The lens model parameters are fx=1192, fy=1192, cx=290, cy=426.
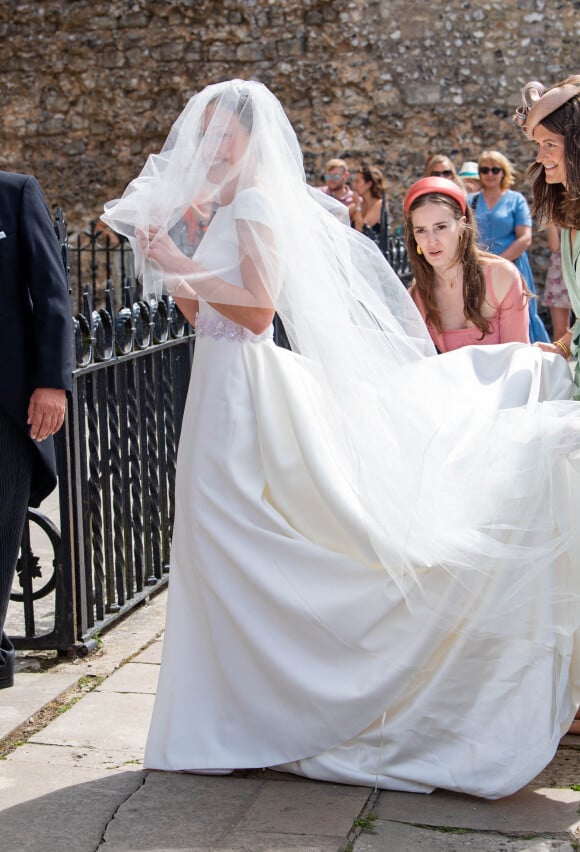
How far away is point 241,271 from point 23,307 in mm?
647

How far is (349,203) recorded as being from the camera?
9914mm

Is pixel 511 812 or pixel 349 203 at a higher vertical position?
pixel 349 203

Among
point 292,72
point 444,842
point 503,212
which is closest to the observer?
point 444,842

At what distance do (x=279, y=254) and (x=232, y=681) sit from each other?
3.67 ft

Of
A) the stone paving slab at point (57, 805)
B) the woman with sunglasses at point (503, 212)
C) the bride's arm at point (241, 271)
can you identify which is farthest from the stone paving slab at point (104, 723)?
the woman with sunglasses at point (503, 212)

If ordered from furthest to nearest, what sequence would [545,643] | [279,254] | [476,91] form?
[476,91], [279,254], [545,643]

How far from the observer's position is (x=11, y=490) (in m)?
3.37

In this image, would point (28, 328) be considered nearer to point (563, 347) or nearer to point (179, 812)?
point (179, 812)

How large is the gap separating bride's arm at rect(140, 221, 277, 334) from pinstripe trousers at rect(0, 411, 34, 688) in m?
0.65

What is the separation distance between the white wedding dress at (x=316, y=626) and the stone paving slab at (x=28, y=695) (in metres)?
0.54

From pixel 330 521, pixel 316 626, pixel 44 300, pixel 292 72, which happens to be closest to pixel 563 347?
pixel 330 521

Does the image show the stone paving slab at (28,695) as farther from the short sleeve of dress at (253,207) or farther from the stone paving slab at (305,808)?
the short sleeve of dress at (253,207)

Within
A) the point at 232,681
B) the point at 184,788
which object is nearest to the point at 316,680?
the point at 232,681

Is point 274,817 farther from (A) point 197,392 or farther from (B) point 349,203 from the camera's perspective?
(B) point 349,203
